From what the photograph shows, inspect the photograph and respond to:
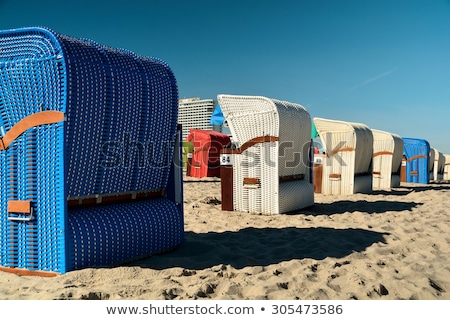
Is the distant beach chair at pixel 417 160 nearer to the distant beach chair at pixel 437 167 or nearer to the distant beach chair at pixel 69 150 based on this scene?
the distant beach chair at pixel 437 167

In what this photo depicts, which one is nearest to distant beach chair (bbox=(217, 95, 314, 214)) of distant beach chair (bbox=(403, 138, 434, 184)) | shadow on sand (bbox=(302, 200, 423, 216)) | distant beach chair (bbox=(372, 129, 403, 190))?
shadow on sand (bbox=(302, 200, 423, 216))

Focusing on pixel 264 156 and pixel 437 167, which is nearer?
pixel 264 156

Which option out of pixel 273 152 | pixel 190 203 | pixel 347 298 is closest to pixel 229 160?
pixel 273 152

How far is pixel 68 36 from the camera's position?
160 inches

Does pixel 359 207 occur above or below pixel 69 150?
below

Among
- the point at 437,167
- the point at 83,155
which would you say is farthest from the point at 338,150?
the point at 437,167

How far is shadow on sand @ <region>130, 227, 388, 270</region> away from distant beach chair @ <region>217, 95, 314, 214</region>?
1504 mm

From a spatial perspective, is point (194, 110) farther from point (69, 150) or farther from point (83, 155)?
point (69, 150)

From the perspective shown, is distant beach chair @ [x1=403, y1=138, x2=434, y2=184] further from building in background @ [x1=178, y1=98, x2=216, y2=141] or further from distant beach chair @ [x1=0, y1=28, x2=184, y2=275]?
building in background @ [x1=178, y1=98, x2=216, y2=141]

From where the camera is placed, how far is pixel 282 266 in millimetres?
4344

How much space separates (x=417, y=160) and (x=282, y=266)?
640 inches


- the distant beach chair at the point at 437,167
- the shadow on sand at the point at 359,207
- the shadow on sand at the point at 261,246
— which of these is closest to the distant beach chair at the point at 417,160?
the distant beach chair at the point at 437,167

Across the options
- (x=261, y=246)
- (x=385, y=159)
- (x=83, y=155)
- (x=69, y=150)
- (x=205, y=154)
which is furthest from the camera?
(x=205, y=154)

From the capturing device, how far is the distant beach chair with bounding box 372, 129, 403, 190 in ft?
46.7
